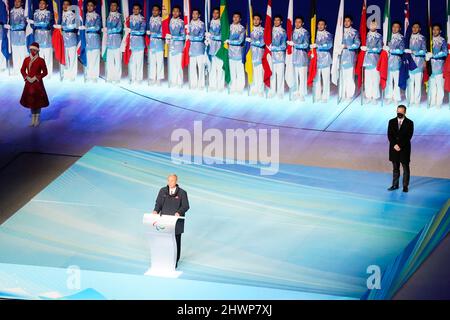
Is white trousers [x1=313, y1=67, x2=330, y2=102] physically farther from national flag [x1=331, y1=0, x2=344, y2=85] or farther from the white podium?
the white podium

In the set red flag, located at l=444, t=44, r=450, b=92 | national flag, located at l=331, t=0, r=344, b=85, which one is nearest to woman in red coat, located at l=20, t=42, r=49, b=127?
national flag, located at l=331, t=0, r=344, b=85

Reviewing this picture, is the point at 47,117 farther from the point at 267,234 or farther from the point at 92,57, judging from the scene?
the point at 267,234

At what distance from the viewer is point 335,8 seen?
1791cm

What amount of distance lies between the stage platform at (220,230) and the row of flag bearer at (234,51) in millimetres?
2771

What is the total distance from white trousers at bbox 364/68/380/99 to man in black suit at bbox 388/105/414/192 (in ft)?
10.9

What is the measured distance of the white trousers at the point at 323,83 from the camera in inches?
672

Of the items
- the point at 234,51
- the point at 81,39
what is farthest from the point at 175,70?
the point at 81,39

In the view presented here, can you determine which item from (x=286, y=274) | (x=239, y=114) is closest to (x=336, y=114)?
(x=239, y=114)

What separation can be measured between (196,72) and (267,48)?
1.24 meters

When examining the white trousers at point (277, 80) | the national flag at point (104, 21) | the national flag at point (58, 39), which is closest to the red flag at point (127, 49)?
the national flag at point (104, 21)

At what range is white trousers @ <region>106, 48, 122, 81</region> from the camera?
1797cm

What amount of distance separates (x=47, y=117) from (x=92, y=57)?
1792mm

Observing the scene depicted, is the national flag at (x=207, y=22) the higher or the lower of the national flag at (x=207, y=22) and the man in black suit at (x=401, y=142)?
the higher

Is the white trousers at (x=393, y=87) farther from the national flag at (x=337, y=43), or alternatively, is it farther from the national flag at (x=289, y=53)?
the national flag at (x=289, y=53)
